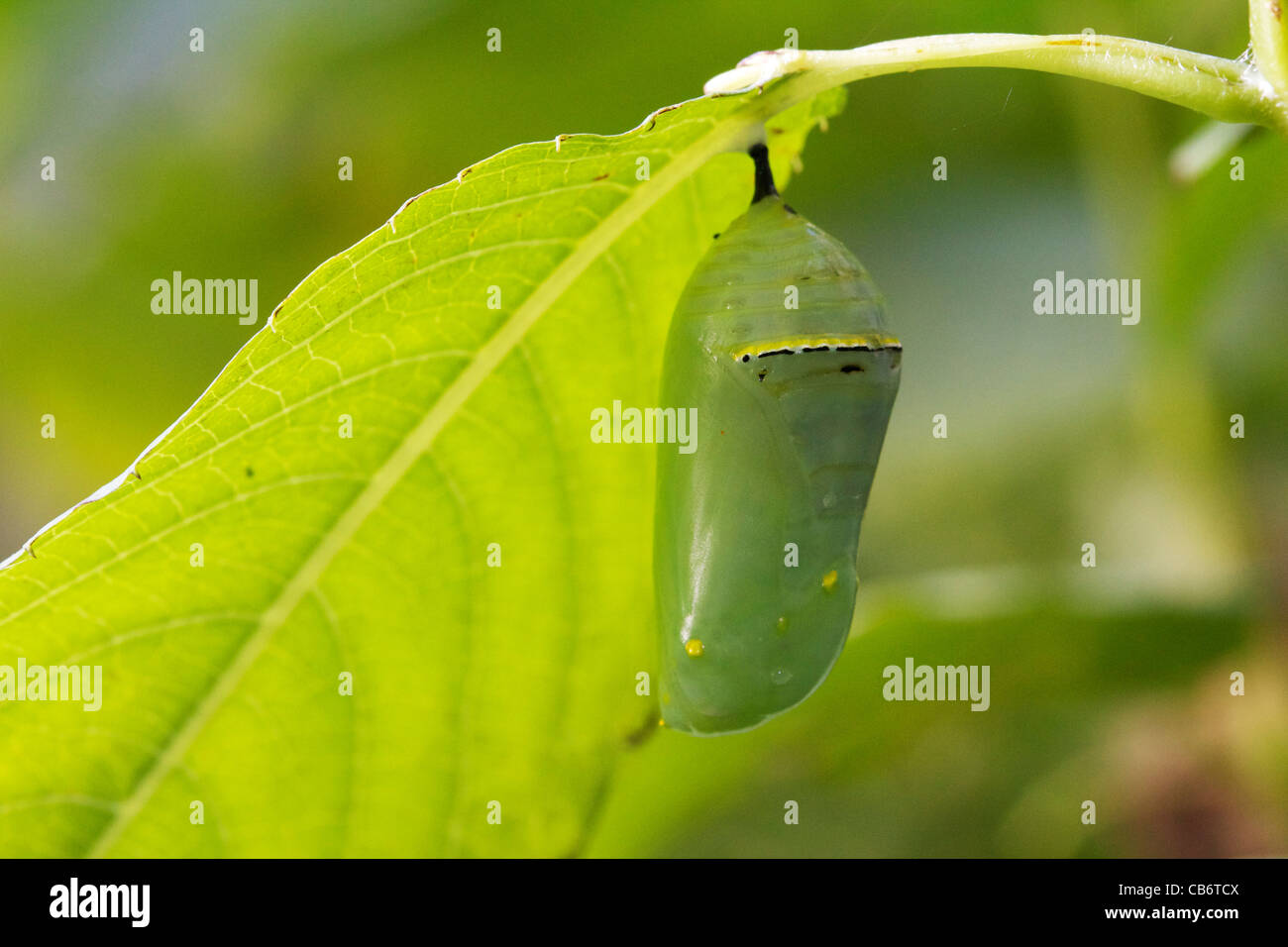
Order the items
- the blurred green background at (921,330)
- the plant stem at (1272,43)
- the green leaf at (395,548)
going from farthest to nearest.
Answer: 1. the blurred green background at (921,330)
2. the green leaf at (395,548)
3. the plant stem at (1272,43)

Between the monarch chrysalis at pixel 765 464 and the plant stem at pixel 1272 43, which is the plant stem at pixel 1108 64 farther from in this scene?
the monarch chrysalis at pixel 765 464

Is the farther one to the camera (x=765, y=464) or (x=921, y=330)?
(x=921, y=330)

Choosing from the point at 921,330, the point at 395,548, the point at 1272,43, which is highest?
the point at 921,330

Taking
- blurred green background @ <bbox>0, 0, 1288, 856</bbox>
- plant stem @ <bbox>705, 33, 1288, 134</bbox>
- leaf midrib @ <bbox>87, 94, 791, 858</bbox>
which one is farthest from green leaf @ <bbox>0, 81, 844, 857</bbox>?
blurred green background @ <bbox>0, 0, 1288, 856</bbox>

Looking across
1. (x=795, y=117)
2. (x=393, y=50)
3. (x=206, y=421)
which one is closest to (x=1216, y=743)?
(x=795, y=117)

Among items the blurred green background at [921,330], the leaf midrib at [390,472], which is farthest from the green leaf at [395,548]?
the blurred green background at [921,330]

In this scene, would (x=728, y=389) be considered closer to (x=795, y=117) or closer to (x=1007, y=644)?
(x=795, y=117)

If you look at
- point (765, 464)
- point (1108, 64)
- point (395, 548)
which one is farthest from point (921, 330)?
point (1108, 64)

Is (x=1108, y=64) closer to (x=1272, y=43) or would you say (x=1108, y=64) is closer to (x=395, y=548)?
(x=1272, y=43)
